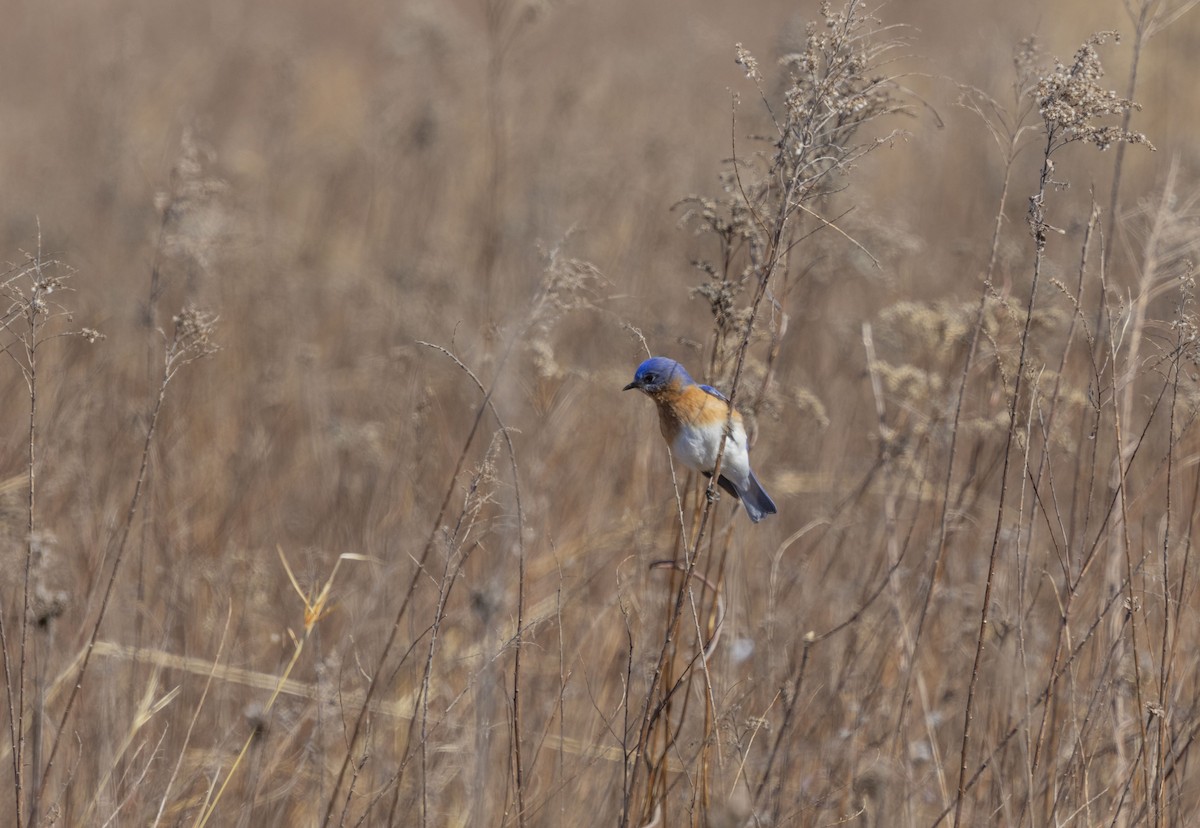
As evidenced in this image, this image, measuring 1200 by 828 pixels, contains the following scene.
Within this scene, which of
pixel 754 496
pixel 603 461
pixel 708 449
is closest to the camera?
pixel 708 449

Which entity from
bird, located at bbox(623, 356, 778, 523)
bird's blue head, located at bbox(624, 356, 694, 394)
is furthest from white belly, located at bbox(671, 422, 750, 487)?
bird's blue head, located at bbox(624, 356, 694, 394)

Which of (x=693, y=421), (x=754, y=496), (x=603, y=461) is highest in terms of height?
(x=603, y=461)

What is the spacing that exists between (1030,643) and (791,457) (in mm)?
1817

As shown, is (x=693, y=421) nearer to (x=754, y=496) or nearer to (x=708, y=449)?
(x=708, y=449)

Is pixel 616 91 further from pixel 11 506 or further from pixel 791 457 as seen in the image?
pixel 11 506

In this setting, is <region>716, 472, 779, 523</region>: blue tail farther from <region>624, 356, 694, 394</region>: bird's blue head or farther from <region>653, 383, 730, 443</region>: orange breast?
<region>624, 356, 694, 394</region>: bird's blue head

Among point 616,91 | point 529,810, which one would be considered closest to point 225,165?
point 616,91

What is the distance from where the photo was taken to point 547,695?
13.4ft

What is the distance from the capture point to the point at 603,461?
5.19m

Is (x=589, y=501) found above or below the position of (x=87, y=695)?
above

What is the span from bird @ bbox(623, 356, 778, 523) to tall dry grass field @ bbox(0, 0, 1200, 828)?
18cm

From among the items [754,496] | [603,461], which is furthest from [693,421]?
[603,461]

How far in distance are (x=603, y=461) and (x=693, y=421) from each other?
5.69 ft

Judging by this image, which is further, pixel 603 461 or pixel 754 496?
pixel 603 461
